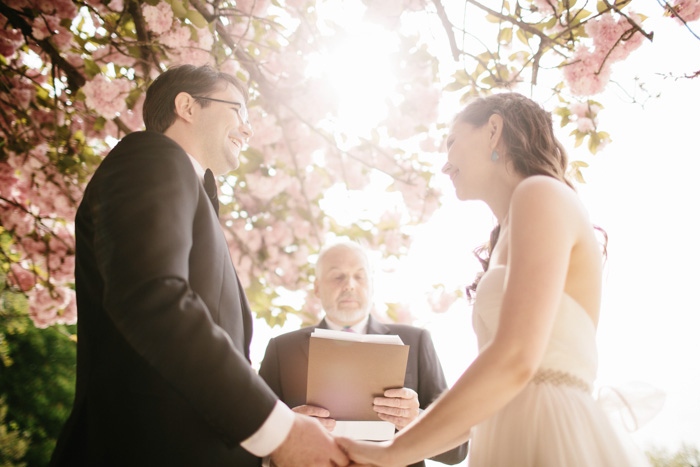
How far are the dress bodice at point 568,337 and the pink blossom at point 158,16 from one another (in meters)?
1.97

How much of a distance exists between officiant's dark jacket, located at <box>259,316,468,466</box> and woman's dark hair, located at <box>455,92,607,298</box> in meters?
1.18

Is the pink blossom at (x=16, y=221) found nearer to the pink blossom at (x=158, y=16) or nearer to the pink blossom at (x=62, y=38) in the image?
the pink blossom at (x=62, y=38)

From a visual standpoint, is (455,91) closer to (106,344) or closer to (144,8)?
(144,8)

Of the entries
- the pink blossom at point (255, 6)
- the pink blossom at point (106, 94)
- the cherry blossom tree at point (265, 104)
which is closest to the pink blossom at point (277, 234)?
the cherry blossom tree at point (265, 104)

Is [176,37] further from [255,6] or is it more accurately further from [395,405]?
[395,405]

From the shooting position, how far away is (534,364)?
1.03 meters

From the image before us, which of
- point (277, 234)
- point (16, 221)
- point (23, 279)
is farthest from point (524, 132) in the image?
point (23, 279)

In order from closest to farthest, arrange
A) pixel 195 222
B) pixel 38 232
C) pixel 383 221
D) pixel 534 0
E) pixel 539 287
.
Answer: pixel 539 287
pixel 195 222
pixel 534 0
pixel 38 232
pixel 383 221

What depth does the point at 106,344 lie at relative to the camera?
111 centimetres

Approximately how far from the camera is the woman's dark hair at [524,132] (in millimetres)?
1399

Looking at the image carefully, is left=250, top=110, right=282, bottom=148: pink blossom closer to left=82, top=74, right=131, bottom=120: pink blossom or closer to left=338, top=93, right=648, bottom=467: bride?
left=82, top=74, right=131, bottom=120: pink blossom

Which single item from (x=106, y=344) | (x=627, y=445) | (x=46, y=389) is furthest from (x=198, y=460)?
(x=46, y=389)

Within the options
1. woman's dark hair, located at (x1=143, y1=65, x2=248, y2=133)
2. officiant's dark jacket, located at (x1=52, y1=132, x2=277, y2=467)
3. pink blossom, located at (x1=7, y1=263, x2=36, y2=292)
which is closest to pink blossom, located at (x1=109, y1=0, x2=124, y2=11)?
woman's dark hair, located at (x1=143, y1=65, x2=248, y2=133)

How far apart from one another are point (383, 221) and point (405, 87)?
1426mm
